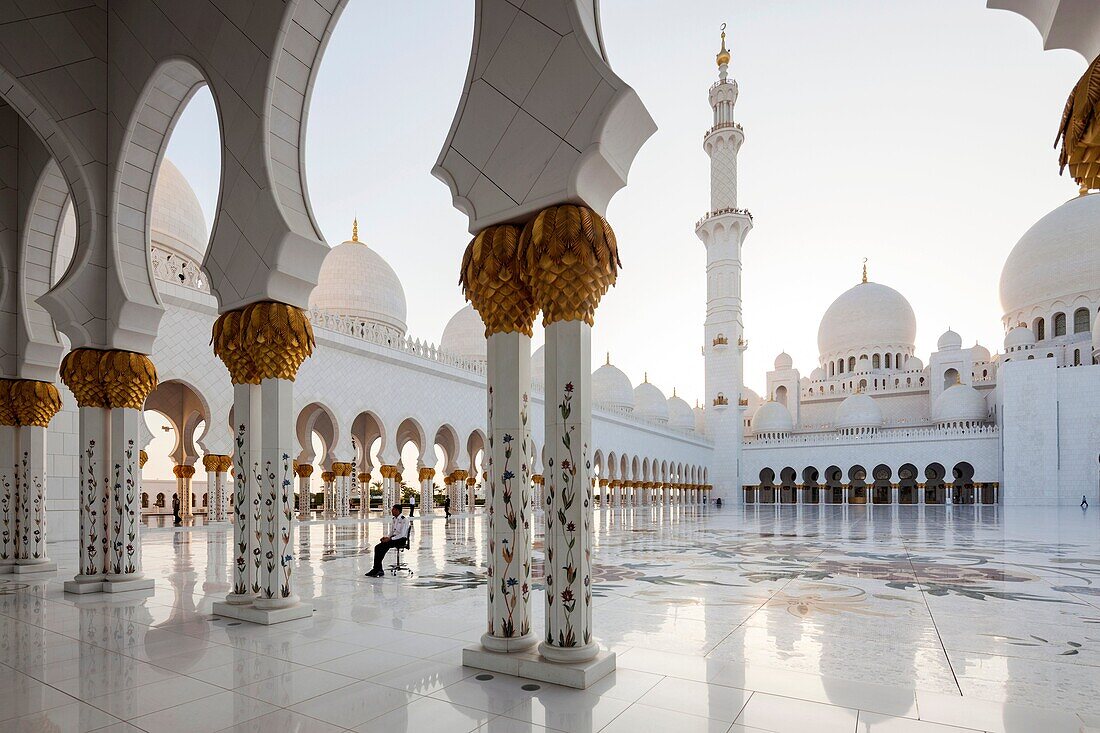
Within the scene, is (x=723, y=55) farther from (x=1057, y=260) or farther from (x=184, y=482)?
(x=184, y=482)

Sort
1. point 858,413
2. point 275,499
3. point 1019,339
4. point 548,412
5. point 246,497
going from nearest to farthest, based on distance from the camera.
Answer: point 548,412
point 275,499
point 246,497
point 1019,339
point 858,413

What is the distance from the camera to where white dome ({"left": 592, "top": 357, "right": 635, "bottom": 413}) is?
26594mm

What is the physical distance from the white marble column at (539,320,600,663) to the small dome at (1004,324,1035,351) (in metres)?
27.3

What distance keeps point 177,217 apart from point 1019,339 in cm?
2713

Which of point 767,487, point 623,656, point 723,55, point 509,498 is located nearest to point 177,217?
point 509,498

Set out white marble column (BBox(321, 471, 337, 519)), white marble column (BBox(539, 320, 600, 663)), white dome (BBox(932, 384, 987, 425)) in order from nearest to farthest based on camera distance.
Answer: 1. white marble column (BBox(539, 320, 600, 663))
2. white marble column (BBox(321, 471, 337, 519))
3. white dome (BBox(932, 384, 987, 425))

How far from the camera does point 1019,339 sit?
24.1 metres

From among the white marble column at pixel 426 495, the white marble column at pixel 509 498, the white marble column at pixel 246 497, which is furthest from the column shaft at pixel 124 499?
the white marble column at pixel 426 495

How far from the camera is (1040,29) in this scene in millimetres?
1643

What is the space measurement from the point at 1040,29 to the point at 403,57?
18.4 ft

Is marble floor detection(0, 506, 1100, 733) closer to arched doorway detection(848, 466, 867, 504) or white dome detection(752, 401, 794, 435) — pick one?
white dome detection(752, 401, 794, 435)

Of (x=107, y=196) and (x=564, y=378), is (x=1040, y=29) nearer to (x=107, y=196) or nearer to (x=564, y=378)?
(x=564, y=378)

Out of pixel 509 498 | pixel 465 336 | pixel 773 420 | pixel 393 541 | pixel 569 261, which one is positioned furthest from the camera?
pixel 773 420

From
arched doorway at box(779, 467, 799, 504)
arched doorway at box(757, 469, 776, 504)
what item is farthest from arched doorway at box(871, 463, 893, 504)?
arched doorway at box(757, 469, 776, 504)
